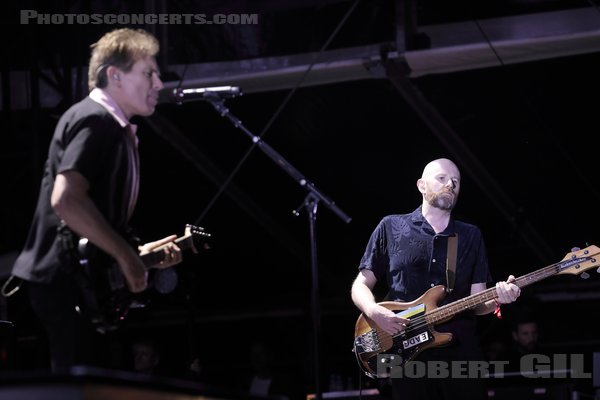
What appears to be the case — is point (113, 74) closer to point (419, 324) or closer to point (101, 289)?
point (101, 289)

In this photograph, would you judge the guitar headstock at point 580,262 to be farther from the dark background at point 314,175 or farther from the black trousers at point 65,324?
the black trousers at point 65,324

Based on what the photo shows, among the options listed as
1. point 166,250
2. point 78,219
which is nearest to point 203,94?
point 166,250

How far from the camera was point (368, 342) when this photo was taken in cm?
550

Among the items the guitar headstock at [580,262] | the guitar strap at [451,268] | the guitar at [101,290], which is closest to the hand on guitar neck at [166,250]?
the guitar at [101,290]

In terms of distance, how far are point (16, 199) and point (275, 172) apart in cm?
237

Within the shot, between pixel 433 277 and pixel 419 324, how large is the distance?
27 centimetres

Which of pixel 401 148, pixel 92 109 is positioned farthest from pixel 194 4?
pixel 92 109

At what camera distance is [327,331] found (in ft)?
33.9

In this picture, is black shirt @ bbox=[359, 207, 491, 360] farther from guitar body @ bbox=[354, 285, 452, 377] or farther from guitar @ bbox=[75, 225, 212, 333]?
guitar @ bbox=[75, 225, 212, 333]

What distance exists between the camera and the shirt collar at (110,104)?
3.65 m

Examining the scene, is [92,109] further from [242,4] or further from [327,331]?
[327,331]

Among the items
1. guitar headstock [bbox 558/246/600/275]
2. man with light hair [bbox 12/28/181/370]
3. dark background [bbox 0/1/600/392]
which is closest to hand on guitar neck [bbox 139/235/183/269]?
man with light hair [bbox 12/28/181/370]

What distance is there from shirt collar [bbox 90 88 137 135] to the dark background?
11.9 ft

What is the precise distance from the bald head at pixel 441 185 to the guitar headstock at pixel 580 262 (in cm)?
75
